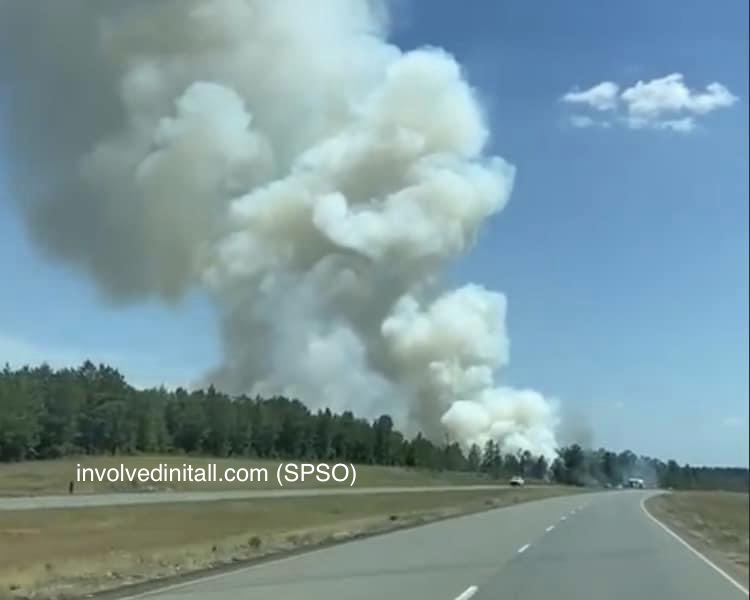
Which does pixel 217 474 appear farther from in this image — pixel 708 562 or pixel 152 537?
pixel 708 562

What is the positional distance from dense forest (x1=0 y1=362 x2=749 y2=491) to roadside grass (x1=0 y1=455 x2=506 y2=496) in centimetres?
44

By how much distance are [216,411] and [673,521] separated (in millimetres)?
30208

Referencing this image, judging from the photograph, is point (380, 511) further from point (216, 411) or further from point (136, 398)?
point (136, 398)

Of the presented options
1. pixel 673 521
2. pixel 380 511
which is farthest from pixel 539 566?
pixel 380 511

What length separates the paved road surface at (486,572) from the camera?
1783cm

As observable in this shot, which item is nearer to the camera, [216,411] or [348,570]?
[348,570]

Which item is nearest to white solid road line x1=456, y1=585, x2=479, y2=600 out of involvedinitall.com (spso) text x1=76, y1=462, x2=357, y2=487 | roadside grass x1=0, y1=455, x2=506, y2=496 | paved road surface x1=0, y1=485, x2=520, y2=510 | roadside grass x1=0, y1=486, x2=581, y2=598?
roadside grass x1=0, y1=486, x2=581, y2=598

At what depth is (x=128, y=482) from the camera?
4531cm

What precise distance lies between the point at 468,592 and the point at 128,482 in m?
29.4

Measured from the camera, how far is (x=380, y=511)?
58000 millimetres

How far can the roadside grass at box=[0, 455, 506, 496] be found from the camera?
3035 centimetres

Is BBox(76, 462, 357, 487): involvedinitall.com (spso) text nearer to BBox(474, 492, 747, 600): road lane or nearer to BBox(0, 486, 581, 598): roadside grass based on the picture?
BBox(0, 486, 581, 598): roadside grass

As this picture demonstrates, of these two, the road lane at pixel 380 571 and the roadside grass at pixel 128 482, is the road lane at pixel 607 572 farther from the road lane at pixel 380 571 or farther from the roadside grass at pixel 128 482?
the roadside grass at pixel 128 482

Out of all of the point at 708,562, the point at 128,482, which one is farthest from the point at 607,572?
the point at 128,482
